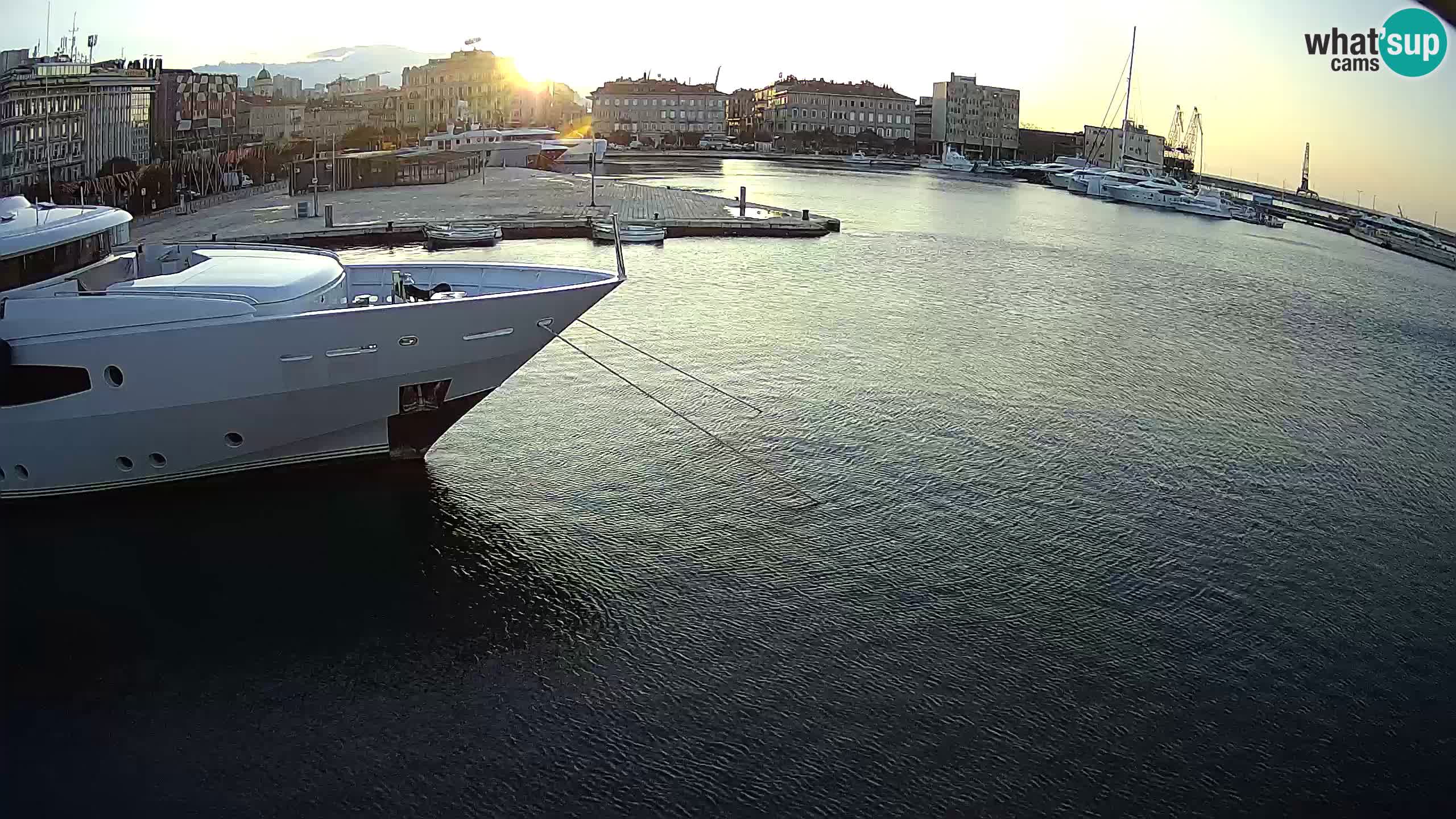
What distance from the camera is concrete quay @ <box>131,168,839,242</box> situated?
27.5m

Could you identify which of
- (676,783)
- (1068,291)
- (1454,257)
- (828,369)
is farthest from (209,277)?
(1454,257)

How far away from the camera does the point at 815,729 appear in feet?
21.7

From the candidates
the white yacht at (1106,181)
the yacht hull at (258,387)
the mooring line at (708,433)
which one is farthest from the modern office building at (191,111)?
the white yacht at (1106,181)

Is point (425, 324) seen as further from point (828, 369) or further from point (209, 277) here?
point (828, 369)

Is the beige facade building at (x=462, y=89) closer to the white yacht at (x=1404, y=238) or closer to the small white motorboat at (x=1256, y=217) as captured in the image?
the small white motorboat at (x=1256, y=217)

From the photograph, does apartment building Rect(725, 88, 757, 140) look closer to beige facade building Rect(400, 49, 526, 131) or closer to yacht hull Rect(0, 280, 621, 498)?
beige facade building Rect(400, 49, 526, 131)

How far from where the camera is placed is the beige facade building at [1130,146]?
9319 centimetres

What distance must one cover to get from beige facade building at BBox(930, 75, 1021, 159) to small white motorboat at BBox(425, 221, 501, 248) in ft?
265

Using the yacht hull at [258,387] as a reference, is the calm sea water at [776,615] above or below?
below

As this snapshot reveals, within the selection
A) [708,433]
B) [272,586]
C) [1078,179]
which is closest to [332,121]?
[1078,179]

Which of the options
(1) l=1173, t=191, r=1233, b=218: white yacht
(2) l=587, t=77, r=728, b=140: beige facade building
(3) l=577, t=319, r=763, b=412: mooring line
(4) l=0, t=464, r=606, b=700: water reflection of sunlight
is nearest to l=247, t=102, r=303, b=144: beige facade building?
(2) l=587, t=77, r=728, b=140: beige facade building

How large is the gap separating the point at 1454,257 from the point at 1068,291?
79.6 feet

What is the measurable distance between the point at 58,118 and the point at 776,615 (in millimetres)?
11378

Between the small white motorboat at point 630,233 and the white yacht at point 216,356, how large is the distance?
19.2 metres
